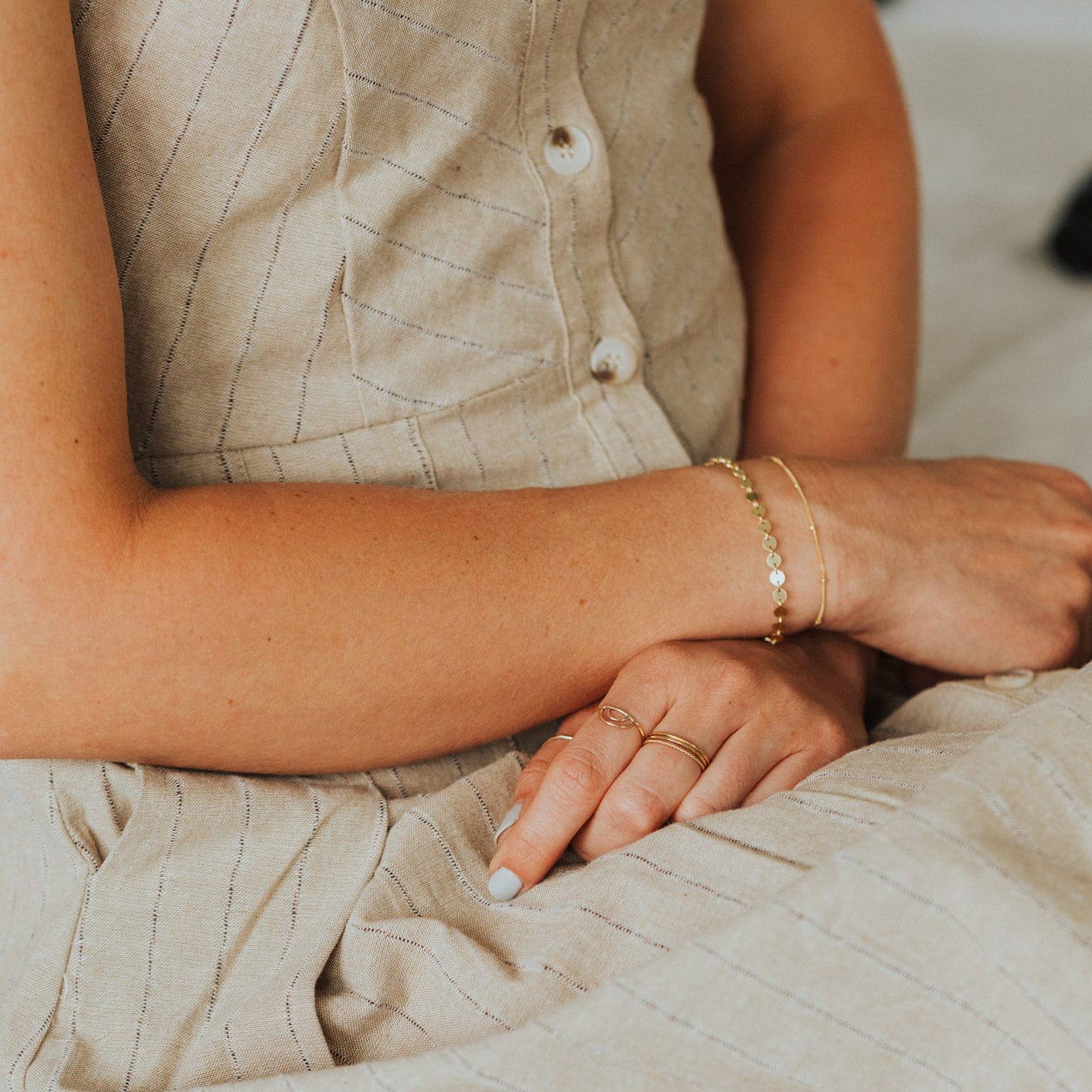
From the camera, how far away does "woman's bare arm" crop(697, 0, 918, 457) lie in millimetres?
997

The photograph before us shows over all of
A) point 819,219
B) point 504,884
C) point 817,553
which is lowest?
point 504,884

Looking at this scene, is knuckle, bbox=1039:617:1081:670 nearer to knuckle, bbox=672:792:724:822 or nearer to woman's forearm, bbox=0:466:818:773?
woman's forearm, bbox=0:466:818:773

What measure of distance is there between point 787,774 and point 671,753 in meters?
0.08

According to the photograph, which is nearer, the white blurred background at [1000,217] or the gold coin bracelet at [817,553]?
the gold coin bracelet at [817,553]

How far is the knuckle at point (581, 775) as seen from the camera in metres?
0.62

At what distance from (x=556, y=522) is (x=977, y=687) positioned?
0.97 ft

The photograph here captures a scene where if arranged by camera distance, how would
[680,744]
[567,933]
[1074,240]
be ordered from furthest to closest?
1. [1074,240]
2. [680,744]
3. [567,933]

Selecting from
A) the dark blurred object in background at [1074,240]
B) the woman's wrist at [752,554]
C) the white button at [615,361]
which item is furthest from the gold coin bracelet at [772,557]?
the dark blurred object in background at [1074,240]

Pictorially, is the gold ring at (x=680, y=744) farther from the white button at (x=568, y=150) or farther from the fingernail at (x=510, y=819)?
the white button at (x=568, y=150)

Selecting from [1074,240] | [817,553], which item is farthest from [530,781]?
[1074,240]

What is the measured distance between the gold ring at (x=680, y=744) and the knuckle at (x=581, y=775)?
4 centimetres

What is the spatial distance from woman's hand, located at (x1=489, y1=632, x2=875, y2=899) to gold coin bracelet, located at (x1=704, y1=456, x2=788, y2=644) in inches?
0.6

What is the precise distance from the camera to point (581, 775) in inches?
24.6

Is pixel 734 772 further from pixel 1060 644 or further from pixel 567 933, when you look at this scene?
pixel 1060 644
